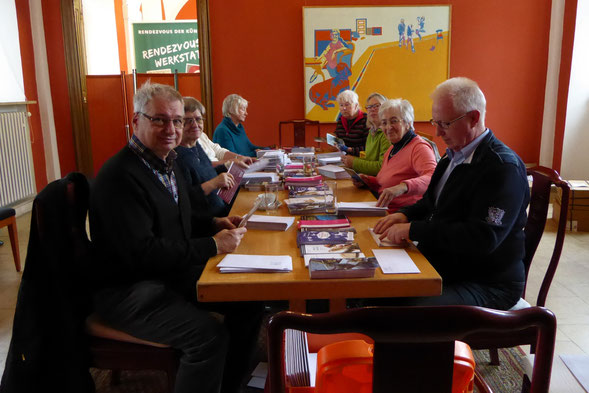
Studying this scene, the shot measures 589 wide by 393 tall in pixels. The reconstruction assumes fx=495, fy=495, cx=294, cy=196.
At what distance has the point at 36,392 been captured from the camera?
1.46m

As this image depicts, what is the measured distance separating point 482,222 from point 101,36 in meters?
7.57

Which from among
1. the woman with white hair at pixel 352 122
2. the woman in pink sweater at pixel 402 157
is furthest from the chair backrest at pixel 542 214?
the woman with white hair at pixel 352 122

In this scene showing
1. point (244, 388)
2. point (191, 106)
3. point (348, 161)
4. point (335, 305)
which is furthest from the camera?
point (348, 161)

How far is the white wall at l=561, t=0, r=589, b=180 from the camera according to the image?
5.54 meters

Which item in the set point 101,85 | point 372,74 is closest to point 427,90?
point 372,74

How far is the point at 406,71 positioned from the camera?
246 inches

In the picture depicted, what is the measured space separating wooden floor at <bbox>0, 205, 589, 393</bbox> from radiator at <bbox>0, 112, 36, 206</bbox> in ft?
1.90

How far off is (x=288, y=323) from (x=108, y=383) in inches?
63.0

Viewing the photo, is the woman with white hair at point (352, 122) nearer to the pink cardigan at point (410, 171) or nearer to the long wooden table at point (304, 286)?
the pink cardigan at point (410, 171)

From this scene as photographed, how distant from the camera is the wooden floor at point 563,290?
243 cm

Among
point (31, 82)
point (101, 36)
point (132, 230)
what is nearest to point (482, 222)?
point (132, 230)

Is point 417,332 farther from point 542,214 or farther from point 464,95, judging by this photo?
point 542,214

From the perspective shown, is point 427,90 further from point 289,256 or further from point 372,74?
point 289,256

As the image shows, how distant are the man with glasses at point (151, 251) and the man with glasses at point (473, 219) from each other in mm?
682
